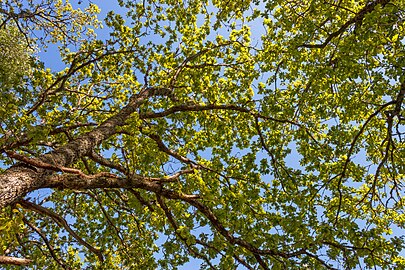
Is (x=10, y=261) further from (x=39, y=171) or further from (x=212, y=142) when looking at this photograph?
(x=212, y=142)

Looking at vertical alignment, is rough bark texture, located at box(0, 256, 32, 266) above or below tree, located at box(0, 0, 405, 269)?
below

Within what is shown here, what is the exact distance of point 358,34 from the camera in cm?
692

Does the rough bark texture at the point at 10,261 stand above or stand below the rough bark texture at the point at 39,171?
below

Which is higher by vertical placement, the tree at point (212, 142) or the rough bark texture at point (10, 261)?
the tree at point (212, 142)

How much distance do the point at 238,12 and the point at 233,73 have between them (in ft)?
5.96

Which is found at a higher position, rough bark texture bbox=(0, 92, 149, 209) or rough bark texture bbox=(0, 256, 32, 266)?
A: rough bark texture bbox=(0, 92, 149, 209)

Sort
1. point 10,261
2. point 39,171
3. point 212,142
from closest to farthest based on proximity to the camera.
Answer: point 10,261 → point 39,171 → point 212,142

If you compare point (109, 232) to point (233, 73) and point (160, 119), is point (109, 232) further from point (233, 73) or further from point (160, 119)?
point (233, 73)

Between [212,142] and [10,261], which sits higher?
[212,142]

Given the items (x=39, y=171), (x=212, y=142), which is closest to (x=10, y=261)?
(x=39, y=171)

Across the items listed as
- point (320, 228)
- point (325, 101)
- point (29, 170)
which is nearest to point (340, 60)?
point (325, 101)

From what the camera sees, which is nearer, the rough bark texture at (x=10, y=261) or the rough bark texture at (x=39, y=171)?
the rough bark texture at (x=10, y=261)

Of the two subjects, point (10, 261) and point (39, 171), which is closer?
point (10, 261)

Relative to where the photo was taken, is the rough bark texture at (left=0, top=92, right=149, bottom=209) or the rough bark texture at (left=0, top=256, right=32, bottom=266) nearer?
the rough bark texture at (left=0, top=256, right=32, bottom=266)
